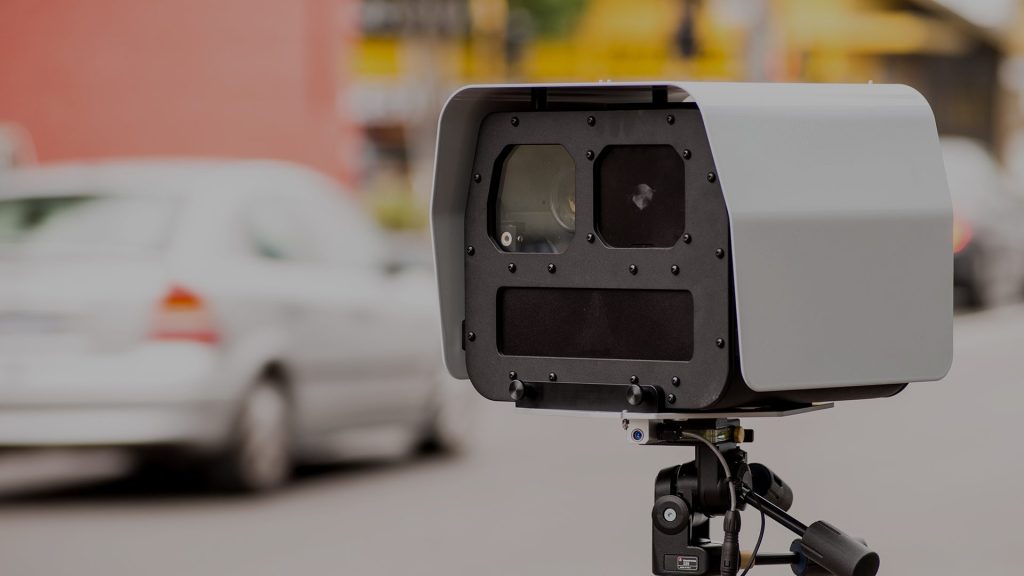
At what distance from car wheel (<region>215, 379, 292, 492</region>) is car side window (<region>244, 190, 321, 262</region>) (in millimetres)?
680

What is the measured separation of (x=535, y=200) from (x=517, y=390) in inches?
14.6

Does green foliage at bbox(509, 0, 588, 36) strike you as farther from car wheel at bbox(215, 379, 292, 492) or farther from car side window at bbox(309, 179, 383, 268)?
car wheel at bbox(215, 379, 292, 492)

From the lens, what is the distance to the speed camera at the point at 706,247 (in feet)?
11.0

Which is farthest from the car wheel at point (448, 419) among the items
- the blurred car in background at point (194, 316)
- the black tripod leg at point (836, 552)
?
the black tripod leg at point (836, 552)

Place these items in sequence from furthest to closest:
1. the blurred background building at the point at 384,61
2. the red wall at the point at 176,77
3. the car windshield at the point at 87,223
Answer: the blurred background building at the point at 384,61
the red wall at the point at 176,77
the car windshield at the point at 87,223

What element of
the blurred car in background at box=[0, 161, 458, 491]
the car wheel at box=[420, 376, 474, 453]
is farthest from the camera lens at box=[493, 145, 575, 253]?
the car wheel at box=[420, 376, 474, 453]

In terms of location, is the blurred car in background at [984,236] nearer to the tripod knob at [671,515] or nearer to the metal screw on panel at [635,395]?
the tripod knob at [671,515]

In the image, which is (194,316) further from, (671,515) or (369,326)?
(671,515)

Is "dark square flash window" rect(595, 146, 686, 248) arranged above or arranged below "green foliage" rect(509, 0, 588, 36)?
above

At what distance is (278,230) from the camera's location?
1005 cm

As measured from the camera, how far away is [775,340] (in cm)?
334

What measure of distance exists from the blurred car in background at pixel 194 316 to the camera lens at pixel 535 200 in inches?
214

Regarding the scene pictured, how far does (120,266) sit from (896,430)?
5459 millimetres

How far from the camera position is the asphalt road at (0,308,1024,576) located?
26.0 feet
